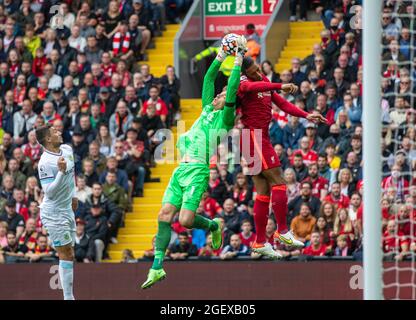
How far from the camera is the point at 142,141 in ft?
77.6

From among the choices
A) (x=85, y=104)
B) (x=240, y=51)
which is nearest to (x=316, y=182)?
(x=85, y=104)

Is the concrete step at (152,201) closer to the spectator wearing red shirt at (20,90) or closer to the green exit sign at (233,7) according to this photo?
the spectator wearing red shirt at (20,90)

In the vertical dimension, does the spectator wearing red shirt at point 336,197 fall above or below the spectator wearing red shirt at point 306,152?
below

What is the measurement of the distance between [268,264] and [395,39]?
437cm

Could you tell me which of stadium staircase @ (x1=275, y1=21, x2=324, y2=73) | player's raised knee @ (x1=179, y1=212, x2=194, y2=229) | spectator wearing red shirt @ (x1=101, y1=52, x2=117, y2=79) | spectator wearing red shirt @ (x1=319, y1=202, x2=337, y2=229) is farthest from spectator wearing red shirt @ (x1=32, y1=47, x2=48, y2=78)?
player's raised knee @ (x1=179, y1=212, x2=194, y2=229)

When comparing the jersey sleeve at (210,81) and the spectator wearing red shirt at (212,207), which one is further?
the spectator wearing red shirt at (212,207)

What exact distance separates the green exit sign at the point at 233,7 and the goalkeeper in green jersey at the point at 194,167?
1058cm

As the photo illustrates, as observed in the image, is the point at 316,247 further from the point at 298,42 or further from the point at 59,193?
the point at 298,42

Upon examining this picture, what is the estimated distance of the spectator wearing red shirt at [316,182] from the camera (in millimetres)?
21141

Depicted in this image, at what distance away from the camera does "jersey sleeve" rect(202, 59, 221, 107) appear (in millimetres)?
15375

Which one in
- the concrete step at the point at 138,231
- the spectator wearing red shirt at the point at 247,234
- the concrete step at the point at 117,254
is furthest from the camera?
the concrete step at the point at 138,231

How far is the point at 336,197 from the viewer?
816 inches

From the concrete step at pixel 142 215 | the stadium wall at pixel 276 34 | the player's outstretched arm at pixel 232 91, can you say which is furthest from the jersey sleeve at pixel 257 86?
the stadium wall at pixel 276 34

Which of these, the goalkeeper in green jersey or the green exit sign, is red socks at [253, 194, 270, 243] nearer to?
the goalkeeper in green jersey
